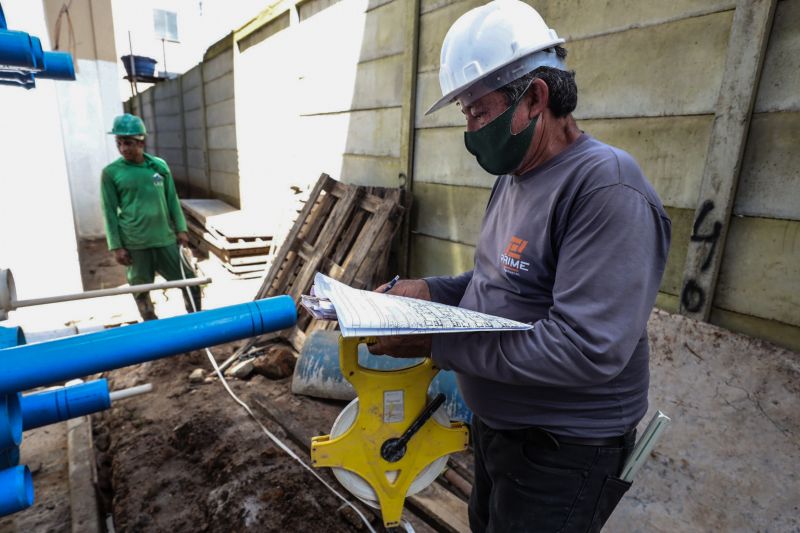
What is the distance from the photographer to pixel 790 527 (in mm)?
1654

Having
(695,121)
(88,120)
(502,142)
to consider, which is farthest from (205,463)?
(88,120)

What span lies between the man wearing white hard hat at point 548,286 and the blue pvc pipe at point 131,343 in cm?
32

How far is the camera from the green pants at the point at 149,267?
4.00 metres

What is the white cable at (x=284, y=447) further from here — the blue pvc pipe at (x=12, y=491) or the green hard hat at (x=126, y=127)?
the green hard hat at (x=126, y=127)

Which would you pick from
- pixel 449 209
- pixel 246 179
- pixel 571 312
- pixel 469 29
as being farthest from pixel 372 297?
pixel 246 179

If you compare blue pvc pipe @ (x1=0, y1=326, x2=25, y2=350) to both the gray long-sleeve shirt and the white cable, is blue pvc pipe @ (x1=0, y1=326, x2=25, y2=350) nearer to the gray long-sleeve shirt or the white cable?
the gray long-sleeve shirt

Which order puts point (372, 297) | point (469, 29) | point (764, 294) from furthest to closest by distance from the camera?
1. point (764, 294)
2. point (469, 29)
3. point (372, 297)

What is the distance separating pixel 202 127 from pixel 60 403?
9.31 m

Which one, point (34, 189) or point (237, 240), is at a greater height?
point (34, 189)

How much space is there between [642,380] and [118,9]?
19912mm

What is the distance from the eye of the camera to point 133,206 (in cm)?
386

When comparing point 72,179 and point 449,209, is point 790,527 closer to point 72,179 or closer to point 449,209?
point 449,209

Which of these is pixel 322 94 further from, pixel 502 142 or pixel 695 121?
pixel 502 142

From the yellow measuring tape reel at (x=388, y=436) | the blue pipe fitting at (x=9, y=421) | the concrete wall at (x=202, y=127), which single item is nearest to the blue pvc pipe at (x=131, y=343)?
the blue pipe fitting at (x=9, y=421)
